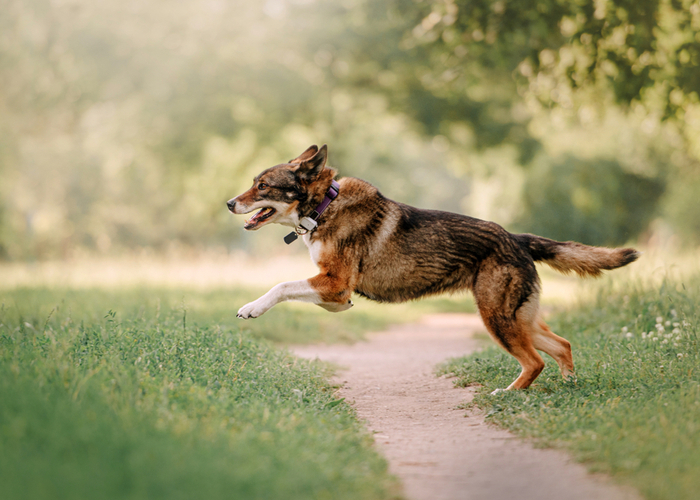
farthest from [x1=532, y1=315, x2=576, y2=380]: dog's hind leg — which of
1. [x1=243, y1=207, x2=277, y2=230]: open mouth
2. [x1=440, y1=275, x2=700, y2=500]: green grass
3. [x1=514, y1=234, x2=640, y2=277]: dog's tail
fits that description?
[x1=243, y1=207, x2=277, y2=230]: open mouth

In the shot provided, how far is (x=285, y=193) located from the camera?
6.21 metres

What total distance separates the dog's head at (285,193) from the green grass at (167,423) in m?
1.48

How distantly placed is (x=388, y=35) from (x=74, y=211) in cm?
2653

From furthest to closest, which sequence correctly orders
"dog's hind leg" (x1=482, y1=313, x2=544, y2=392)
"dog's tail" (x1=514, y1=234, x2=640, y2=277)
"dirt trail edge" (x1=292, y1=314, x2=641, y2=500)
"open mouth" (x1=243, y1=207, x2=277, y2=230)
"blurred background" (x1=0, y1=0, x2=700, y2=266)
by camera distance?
"blurred background" (x1=0, y1=0, x2=700, y2=266)
"open mouth" (x1=243, y1=207, x2=277, y2=230)
"dog's tail" (x1=514, y1=234, x2=640, y2=277)
"dog's hind leg" (x1=482, y1=313, x2=544, y2=392)
"dirt trail edge" (x1=292, y1=314, x2=641, y2=500)

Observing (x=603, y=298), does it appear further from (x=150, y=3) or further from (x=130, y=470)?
(x=150, y=3)

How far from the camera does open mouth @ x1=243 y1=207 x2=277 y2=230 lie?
6.16m

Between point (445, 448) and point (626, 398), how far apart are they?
1.79 m

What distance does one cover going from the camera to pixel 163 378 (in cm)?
482

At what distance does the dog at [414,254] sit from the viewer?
596 cm

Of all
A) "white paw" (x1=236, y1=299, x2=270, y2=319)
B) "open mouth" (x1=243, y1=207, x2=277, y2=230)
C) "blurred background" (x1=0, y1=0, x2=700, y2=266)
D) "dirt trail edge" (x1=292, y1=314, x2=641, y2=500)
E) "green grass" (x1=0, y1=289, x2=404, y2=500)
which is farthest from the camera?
"blurred background" (x1=0, y1=0, x2=700, y2=266)

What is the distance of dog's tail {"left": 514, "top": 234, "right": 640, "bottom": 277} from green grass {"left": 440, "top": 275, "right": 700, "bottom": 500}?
99 centimetres

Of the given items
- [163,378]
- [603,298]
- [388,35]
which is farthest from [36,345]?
[388,35]

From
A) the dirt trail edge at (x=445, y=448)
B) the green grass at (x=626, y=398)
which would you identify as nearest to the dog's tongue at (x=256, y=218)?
the dirt trail edge at (x=445, y=448)

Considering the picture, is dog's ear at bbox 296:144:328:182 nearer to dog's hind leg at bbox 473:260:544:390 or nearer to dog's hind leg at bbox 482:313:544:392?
dog's hind leg at bbox 473:260:544:390
